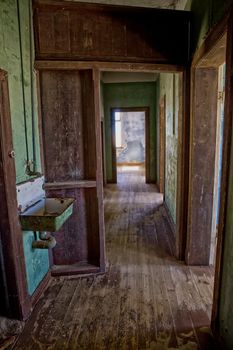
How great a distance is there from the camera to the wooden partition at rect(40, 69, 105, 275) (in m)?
2.24

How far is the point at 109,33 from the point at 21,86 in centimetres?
94

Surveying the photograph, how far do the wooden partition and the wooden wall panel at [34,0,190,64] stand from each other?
0.22 metres

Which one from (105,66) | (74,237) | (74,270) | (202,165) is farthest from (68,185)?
(202,165)

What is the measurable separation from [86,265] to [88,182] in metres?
0.90

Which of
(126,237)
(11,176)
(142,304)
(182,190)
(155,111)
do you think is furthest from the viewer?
(155,111)

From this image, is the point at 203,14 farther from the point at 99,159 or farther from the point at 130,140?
the point at 130,140

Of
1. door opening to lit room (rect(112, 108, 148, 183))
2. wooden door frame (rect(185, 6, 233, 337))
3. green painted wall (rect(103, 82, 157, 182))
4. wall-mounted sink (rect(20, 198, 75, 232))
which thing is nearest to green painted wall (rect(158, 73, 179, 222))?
wooden door frame (rect(185, 6, 233, 337))

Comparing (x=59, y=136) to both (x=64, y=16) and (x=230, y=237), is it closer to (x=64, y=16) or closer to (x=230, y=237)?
(x=64, y=16)

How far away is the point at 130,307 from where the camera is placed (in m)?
1.92

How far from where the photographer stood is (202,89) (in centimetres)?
216

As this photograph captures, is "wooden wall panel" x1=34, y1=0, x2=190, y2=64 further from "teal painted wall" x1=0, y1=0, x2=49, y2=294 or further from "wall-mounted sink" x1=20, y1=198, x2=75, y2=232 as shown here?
"wall-mounted sink" x1=20, y1=198, x2=75, y2=232

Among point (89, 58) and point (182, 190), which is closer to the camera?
point (89, 58)

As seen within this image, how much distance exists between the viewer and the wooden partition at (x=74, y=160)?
7.34 ft

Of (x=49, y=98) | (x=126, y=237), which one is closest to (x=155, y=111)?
(x=126, y=237)
